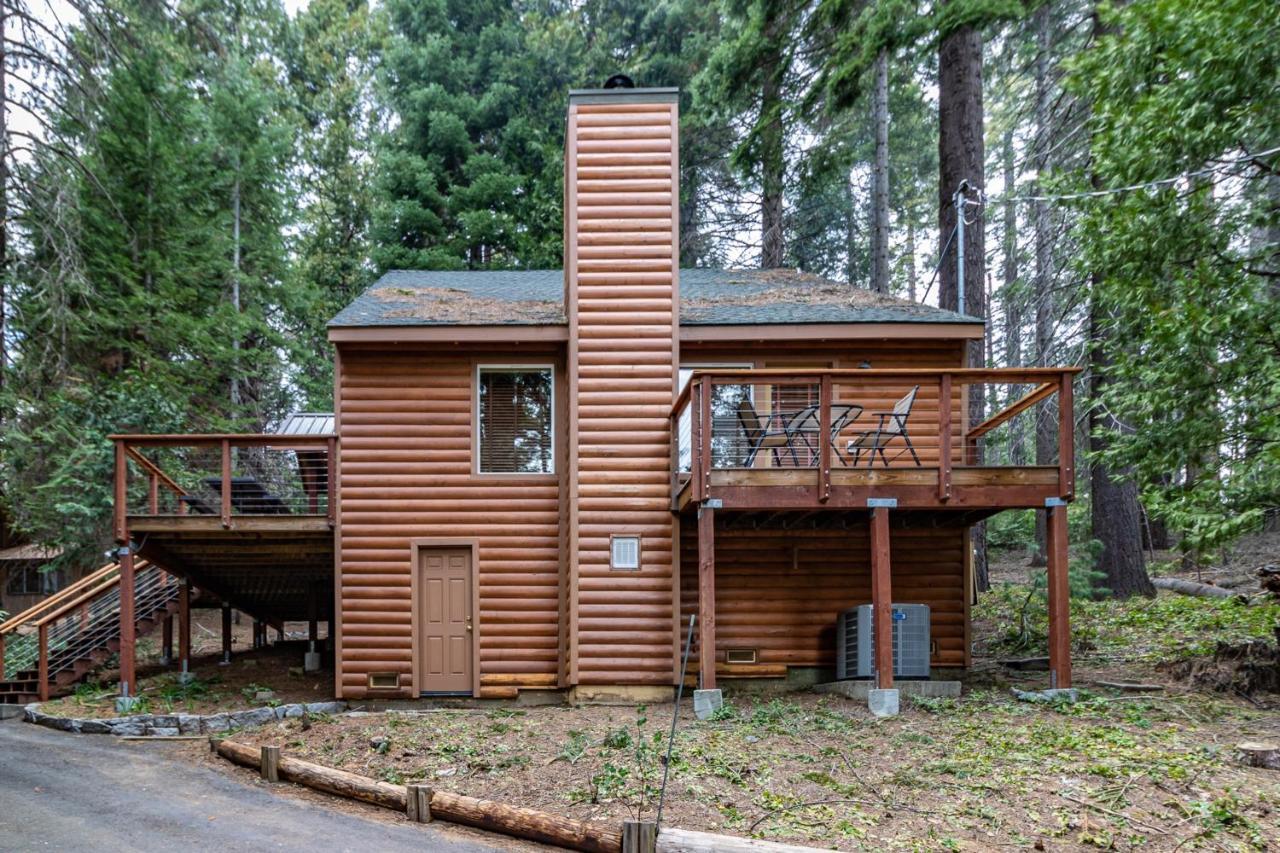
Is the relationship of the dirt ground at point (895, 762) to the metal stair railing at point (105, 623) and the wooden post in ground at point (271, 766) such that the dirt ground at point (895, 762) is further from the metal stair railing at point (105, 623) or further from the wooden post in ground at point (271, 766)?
the metal stair railing at point (105, 623)

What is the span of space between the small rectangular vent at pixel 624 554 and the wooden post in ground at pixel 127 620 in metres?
5.60

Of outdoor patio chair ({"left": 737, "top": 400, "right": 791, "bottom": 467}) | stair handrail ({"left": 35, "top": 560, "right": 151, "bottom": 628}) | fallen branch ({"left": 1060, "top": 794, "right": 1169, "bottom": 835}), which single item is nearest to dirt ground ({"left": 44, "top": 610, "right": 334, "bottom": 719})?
stair handrail ({"left": 35, "top": 560, "right": 151, "bottom": 628})

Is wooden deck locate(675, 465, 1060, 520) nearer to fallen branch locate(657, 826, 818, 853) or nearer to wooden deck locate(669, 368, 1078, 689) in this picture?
wooden deck locate(669, 368, 1078, 689)

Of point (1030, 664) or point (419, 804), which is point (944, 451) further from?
point (419, 804)

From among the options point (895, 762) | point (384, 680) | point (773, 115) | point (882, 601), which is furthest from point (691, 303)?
point (895, 762)

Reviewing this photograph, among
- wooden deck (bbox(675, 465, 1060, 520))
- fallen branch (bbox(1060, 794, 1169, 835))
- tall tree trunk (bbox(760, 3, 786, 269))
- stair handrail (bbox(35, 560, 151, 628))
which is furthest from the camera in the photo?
tall tree trunk (bbox(760, 3, 786, 269))

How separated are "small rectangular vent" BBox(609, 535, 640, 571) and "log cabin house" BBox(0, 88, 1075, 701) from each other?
2.1 inches

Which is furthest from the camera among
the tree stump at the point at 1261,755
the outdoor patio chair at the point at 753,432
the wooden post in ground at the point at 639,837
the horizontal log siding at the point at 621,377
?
the horizontal log siding at the point at 621,377

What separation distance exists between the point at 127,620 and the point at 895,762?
8667 mm

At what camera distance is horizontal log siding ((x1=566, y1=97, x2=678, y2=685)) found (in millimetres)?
10617

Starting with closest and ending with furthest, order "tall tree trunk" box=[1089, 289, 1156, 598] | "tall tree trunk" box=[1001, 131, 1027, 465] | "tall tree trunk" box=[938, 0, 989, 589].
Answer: "tall tree trunk" box=[938, 0, 989, 589] < "tall tree trunk" box=[1089, 289, 1156, 598] < "tall tree trunk" box=[1001, 131, 1027, 465]

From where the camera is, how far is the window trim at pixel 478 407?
36.9 ft

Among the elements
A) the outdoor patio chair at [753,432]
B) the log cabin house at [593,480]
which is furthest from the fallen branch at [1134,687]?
the outdoor patio chair at [753,432]

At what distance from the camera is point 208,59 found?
832 inches
